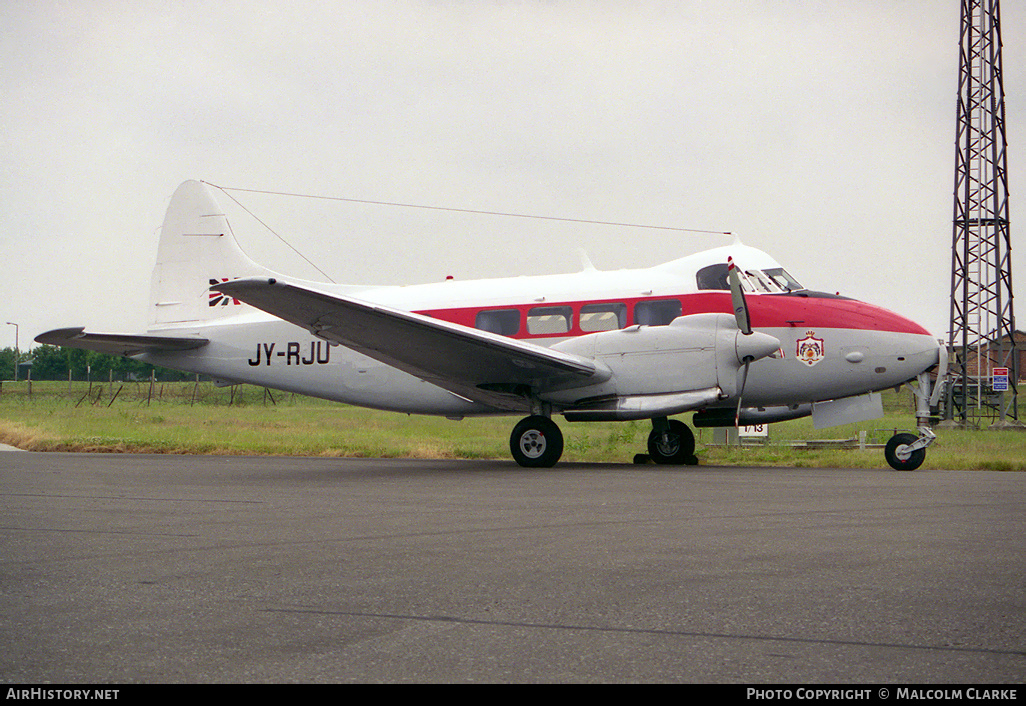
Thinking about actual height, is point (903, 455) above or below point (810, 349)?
below

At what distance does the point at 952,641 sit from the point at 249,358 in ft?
52.6

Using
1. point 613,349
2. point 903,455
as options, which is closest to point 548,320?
point 613,349

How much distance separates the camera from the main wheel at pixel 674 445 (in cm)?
1595

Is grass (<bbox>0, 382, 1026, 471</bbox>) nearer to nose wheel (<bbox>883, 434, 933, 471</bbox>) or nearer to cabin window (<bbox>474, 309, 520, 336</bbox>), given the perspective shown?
nose wheel (<bbox>883, 434, 933, 471</bbox>)

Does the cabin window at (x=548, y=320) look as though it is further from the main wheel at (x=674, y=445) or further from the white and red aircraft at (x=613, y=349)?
the main wheel at (x=674, y=445)

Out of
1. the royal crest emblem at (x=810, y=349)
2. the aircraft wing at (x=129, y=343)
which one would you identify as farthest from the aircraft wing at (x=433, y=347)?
the aircraft wing at (x=129, y=343)

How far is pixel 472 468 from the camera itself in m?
14.4

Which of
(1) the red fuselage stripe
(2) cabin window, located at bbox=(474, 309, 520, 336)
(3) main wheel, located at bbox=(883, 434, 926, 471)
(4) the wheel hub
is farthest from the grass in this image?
(4) the wheel hub

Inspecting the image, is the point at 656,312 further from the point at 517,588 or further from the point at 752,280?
the point at 517,588

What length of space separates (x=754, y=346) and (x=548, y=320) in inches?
146

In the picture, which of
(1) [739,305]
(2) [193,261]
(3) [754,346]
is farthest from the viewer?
(2) [193,261]

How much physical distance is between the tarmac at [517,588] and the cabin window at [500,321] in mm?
7073

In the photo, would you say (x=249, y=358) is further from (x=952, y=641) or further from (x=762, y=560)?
(x=952, y=641)

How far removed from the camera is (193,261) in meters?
19.1
